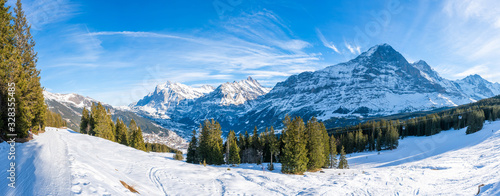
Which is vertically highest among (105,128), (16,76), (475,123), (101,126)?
(16,76)

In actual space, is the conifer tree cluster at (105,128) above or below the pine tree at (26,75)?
below

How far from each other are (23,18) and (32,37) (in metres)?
2.07

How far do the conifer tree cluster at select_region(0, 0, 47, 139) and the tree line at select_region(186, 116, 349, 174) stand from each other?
21483 millimetres

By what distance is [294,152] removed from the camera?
120ft

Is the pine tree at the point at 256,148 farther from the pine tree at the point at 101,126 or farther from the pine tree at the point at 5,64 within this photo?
the pine tree at the point at 5,64

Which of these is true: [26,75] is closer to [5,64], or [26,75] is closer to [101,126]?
[5,64]

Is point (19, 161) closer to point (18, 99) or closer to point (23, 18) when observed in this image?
point (18, 99)

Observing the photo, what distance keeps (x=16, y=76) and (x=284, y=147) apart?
3789cm

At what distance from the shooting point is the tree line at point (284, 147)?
1457 inches

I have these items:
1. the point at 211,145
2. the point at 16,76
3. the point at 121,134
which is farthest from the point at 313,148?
the point at 121,134

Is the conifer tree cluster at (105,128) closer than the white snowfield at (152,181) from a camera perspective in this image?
No

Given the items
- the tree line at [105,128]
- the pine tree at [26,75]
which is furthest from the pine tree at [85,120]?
the pine tree at [26,75]

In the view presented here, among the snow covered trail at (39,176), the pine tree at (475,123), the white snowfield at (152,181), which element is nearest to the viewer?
the snow covered trail at (39,176)

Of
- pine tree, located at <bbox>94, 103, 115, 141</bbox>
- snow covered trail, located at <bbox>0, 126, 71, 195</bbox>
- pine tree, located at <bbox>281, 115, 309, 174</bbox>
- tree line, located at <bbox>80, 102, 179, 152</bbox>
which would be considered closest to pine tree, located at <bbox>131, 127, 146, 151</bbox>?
tree line, located at <bbox>80, 102, 179, 152</bbox>
